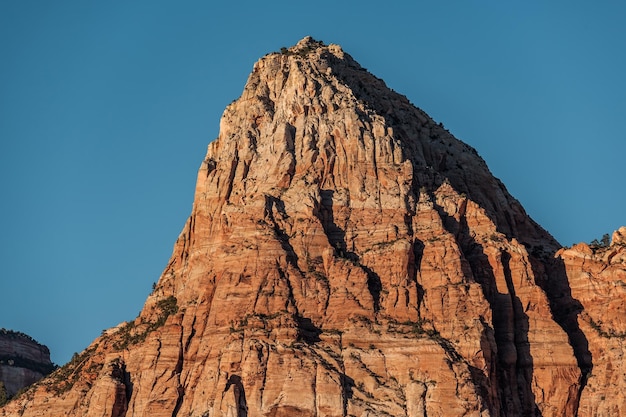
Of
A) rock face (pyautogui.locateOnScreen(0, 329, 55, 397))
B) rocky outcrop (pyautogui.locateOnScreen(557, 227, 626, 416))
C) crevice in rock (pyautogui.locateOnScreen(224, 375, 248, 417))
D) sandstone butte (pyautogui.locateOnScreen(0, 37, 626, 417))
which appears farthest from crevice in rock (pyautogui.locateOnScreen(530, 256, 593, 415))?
rock face (pyautogui.locateOnScreen(0, 329, 55, 397))

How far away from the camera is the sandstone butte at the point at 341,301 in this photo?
427ft

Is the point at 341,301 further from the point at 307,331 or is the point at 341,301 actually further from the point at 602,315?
the point at 602,315

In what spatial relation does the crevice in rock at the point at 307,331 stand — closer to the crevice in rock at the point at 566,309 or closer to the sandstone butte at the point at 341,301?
the sandstone butte at the point at 341,301

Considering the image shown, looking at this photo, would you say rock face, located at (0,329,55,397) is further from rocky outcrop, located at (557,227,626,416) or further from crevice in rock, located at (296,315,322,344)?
rocky outcrop, located at (557,227,626,416)

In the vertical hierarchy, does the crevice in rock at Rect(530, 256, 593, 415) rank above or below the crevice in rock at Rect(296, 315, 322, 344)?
above

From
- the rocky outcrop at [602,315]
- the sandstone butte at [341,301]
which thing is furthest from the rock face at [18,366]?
the rocky outcrop at [602,315]

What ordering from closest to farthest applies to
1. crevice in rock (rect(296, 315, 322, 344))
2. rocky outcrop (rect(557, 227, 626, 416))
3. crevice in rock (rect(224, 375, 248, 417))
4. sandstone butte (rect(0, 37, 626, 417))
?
crevice in rock (rect(224, 375, 248, 417))
sandstone butte (rect(0, 37, 626, 417))
crevice in rock (rect(296, 315, 322, 344))
rocky outcrop (rect(557, 227, 626, 416))

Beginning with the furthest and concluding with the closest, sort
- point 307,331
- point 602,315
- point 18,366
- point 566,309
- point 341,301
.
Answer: point 18,366 → point 566,309 → point 602,315 → point 341,301 → point 307,331

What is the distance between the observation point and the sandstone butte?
5128 inches

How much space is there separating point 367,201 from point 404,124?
73.8 ft

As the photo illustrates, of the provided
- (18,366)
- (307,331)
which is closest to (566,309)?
(307,331)

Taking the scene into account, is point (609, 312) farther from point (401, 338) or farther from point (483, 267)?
point (401, 338)

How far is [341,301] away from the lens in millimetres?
136125

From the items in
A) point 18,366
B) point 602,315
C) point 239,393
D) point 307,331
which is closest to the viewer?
point 239,393
